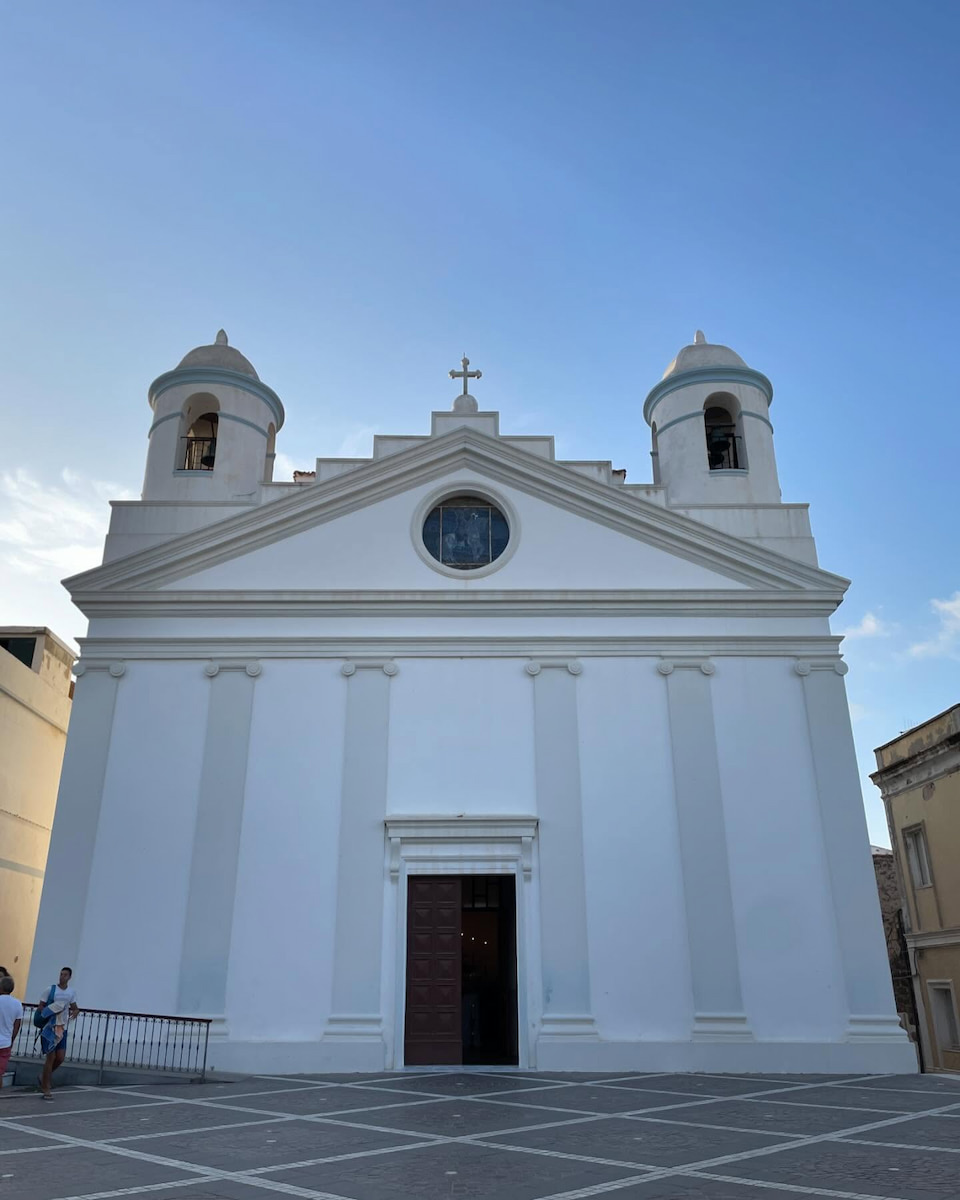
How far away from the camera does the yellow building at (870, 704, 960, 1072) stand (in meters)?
19.9

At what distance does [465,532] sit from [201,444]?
5.48 m

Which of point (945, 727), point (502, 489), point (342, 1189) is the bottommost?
point (342, 1189)

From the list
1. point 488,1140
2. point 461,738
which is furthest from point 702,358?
point 488,1140

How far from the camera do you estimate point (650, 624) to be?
15000 mm

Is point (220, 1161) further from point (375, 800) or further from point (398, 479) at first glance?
point (398, 479)

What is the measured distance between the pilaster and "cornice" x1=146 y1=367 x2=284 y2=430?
19.7ft

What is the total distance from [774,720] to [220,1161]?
401 inches

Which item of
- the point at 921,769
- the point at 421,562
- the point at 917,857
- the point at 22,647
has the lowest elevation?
the point at 917,857

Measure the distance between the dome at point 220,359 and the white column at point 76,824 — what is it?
6.08m

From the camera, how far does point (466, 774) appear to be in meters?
14.0

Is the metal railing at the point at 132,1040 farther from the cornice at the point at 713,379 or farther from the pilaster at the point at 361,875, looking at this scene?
the cornice at the point at 713,379

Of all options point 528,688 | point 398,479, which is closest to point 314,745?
point 528,688

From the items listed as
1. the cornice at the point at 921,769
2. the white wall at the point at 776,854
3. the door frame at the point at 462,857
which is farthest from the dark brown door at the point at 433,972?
the cornice at the point at 921,769

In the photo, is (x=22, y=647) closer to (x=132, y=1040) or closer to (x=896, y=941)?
(x=132, y=1040)
